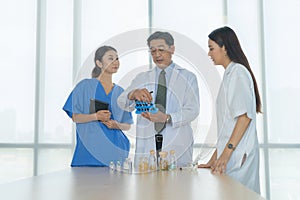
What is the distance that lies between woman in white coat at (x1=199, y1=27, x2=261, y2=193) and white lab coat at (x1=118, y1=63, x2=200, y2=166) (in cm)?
15

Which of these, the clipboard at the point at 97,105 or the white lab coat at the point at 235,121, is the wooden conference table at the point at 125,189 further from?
the clipboard at the point at 97,105

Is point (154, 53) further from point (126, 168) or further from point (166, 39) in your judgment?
point (126, 168)

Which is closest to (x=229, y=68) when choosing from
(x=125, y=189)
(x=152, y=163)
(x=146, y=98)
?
(x=146, y=98)

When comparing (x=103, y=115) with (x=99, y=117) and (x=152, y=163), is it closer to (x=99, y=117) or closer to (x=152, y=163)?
(x=99, y=117)

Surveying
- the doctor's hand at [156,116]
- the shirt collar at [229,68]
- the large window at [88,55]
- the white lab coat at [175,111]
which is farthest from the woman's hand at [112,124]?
the large window at [88,55]

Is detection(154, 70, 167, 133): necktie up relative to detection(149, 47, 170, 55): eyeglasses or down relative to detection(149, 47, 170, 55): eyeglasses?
down

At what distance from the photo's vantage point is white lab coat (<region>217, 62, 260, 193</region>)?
61.2 inches

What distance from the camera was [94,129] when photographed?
1.84 meters

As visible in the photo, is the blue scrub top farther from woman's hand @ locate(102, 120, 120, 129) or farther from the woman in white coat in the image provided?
the woman in white coat

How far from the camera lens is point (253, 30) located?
11.5 ft

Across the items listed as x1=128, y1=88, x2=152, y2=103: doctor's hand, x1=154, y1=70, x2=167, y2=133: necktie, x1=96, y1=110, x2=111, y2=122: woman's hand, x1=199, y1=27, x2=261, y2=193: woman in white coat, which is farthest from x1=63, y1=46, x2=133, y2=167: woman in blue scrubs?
x1=199, y1=27, x2=261, y2=193: woman in white coat

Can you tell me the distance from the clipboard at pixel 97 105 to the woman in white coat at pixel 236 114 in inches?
22.9

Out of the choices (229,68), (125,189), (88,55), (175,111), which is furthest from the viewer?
(88,55)

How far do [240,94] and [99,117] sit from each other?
0.71 metres
